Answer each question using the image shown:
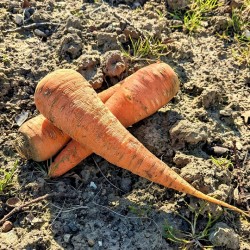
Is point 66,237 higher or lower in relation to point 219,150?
lower

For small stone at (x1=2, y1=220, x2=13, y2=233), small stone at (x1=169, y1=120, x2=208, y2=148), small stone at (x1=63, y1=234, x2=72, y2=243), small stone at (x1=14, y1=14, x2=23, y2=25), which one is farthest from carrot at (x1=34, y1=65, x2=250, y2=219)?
small stone at (x1=14, y1=14, x2=23, y2=25)

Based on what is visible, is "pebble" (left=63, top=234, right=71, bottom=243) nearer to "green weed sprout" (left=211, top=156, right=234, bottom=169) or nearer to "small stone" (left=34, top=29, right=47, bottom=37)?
"green weed sprout" (left=211, top=156, right=234, bottom=169)

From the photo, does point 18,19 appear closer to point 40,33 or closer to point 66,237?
point 40,33

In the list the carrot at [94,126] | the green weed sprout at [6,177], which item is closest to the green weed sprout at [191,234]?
the carrot at [94,126]

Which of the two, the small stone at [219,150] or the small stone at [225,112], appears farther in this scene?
the small stone at [225,112]

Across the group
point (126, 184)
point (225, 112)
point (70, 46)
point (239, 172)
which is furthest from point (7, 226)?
point (225, 112)

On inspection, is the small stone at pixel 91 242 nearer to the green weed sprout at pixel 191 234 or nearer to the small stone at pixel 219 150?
the green weed sprout at pixel 191 234

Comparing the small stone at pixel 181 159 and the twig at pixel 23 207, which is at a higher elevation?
the small stone at pixel 181 159
